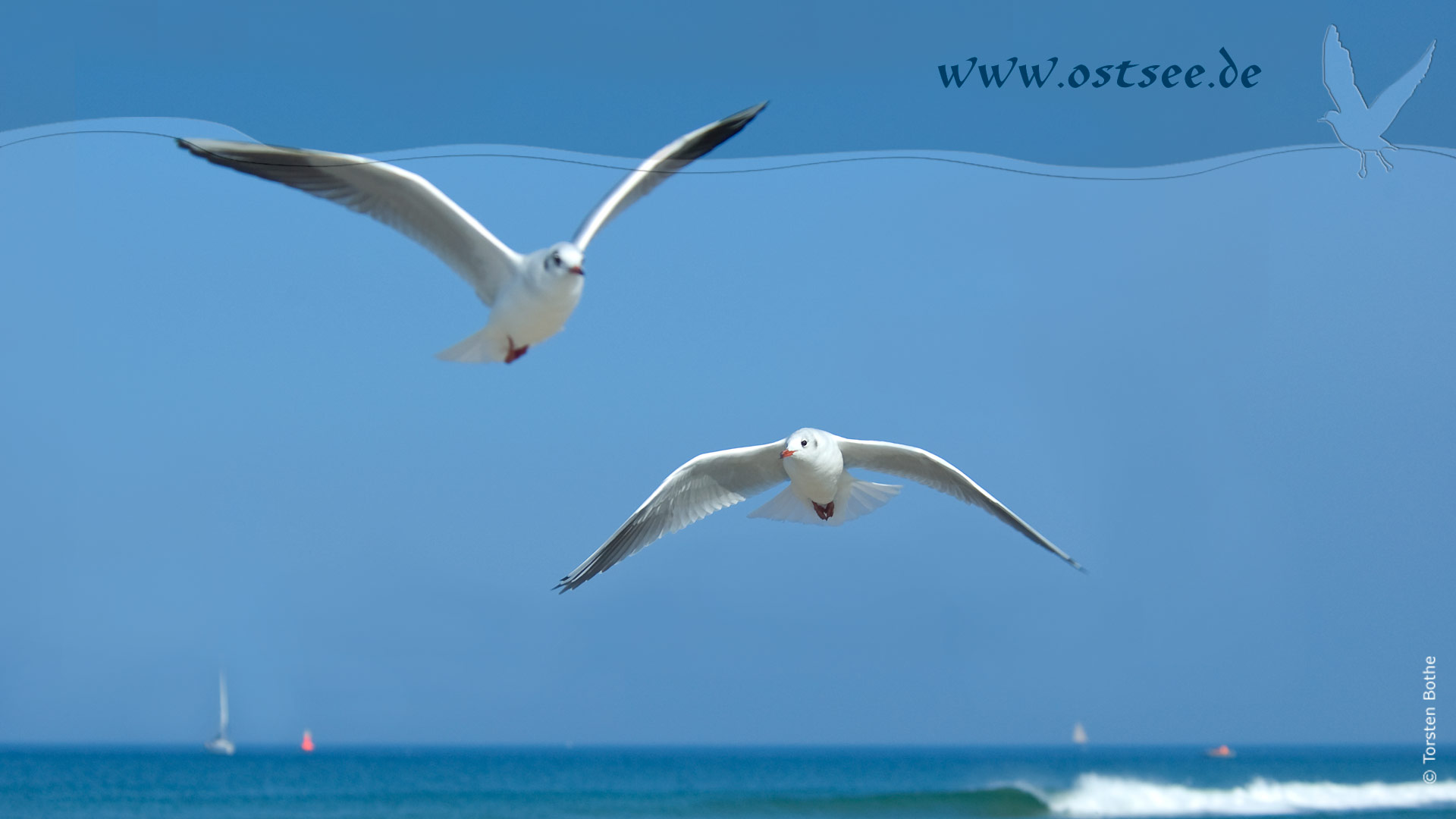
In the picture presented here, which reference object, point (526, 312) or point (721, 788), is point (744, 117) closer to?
point (526, 312)

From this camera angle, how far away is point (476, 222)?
3848mm

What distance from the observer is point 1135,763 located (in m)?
19.8

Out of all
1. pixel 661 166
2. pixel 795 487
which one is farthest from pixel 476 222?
pixel 795 487

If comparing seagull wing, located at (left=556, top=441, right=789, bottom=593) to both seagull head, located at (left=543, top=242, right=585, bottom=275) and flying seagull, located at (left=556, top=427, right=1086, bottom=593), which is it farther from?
seagull head, located at (left=543, top=242, right=585, bottom=275)

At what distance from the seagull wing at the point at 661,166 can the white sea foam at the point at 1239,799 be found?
9386mm

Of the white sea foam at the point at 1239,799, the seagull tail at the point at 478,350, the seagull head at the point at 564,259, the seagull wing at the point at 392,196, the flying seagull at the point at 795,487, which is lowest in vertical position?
the white sea foam at the point at 1239,799

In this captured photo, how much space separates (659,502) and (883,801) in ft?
32.5

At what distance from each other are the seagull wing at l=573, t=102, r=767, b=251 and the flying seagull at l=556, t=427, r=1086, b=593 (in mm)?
806

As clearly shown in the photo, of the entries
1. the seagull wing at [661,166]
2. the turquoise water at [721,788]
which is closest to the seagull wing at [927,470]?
the seagull wing at [661,166]

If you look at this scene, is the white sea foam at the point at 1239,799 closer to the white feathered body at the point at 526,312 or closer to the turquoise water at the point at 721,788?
the turquoise water at the point at 721,788

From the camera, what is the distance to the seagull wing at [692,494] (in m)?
4.38

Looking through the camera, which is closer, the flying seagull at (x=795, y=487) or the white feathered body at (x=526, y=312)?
the white feathered body at (x=526, y=312)

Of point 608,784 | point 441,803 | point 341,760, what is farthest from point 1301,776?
point 341,760

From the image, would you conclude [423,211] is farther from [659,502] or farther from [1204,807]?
[1204,807]
